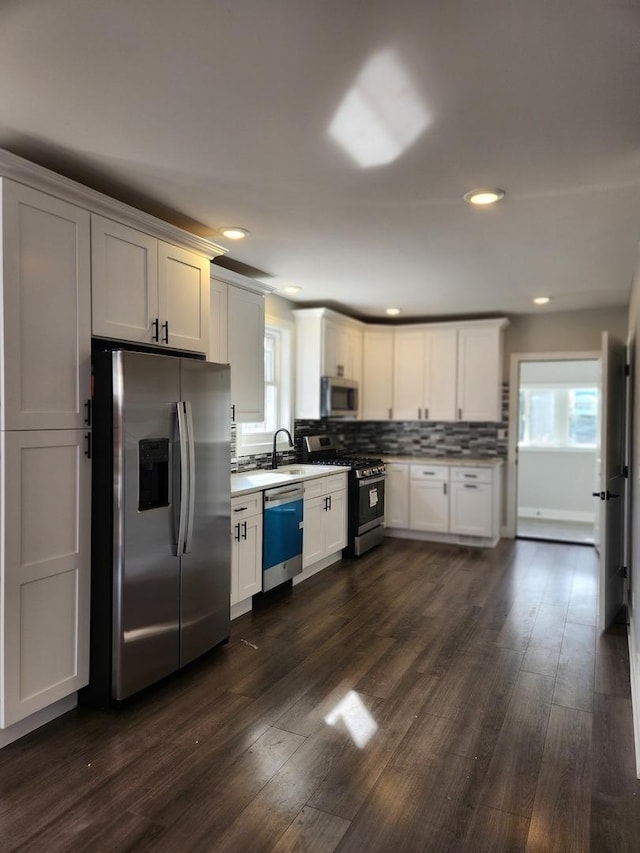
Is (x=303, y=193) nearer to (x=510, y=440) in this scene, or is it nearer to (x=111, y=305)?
(x=111, y=305)

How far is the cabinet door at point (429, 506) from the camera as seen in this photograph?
591 centimetres

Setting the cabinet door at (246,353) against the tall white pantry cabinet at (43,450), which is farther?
the cabinet door at (246,353)

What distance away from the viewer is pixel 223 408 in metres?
3.19

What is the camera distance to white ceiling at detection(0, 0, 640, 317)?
1.55 meters

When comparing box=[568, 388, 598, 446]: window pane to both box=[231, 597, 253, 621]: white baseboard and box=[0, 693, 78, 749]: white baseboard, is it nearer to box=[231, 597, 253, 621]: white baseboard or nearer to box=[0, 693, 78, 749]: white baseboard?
box=[231, 597, 253, 621]: white baseboard

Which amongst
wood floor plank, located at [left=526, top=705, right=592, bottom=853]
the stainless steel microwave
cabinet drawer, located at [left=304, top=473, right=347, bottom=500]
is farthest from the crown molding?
wood floor plank, located at [left=526, top=705, right=592, bottom=853]

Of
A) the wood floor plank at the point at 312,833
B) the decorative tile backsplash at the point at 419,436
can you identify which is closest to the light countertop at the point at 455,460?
the decorative tile backsplash at the point at 419,436

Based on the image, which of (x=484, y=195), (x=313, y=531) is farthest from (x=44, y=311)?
(x=313, y=531)

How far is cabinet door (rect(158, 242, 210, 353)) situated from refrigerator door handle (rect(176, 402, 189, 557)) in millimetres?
501

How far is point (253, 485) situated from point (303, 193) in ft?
6.17

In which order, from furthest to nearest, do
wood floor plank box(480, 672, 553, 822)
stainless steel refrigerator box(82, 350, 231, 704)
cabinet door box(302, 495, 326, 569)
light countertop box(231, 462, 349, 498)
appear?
cabinet door box(302, 495, 326, 569)
light countertop box(231, 462, 349, 498)
stainless steel refrigerator box(82, 350, 231, 704)
wood floor plank box(480, 672, 553, 822)

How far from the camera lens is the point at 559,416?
7.88m

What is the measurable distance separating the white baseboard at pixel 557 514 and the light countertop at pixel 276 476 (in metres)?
3.84

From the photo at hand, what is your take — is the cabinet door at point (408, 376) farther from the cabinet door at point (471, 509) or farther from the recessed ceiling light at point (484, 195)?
the recessed ceiling light at point (484, 195)
